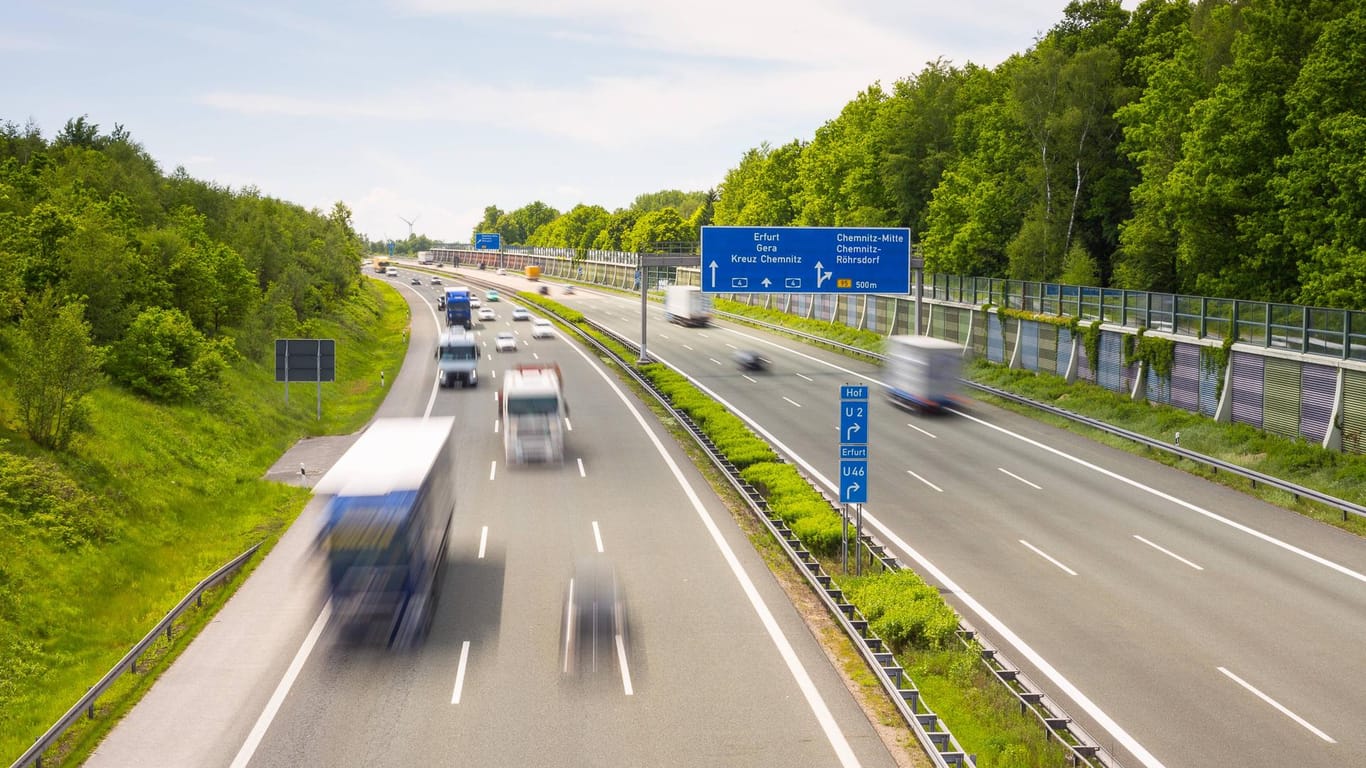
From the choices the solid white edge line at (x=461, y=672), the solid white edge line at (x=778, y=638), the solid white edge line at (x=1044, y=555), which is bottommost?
the solid white edge line at (x=461, y=672)

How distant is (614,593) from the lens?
22.3 m

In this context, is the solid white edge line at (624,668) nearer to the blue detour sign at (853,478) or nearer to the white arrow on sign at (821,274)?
the blue detour sign at (853,478)

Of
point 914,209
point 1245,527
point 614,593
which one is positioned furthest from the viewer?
point 914,209

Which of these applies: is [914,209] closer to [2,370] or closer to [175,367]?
[175,367]

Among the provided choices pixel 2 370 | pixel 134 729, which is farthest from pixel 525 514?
pixel 2 370

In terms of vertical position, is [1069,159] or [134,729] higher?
[1069,159]

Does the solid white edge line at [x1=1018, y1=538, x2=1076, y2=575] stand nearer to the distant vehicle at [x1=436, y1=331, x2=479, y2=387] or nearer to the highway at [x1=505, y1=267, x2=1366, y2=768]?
the highway at [x1=505, y1=267, x2=1366, y2=768]

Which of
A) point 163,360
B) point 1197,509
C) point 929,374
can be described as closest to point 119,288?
Answer: point 163,360

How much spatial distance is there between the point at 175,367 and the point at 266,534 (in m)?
16.9

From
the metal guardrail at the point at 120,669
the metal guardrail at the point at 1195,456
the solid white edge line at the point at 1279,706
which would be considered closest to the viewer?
the metal guardrail at the point at 120,669

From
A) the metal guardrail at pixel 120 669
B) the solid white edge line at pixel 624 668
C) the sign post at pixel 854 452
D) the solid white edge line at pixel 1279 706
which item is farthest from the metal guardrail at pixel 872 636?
the metal guardrail at pixel 120 669

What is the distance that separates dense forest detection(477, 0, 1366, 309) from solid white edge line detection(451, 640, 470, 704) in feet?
127

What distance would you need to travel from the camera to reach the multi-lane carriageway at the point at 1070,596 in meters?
16.8

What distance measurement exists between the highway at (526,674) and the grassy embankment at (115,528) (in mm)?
1437
